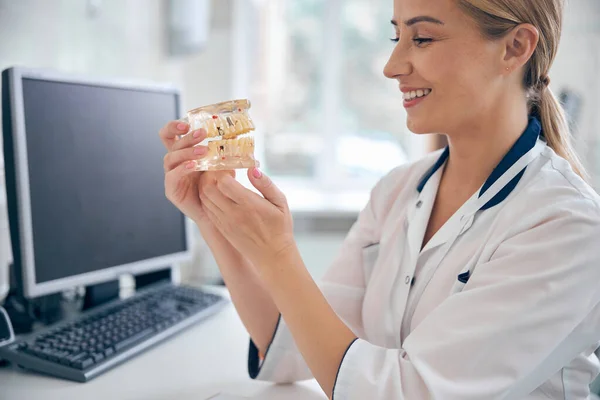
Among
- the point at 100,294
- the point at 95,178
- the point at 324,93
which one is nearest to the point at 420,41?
the point at 95,178

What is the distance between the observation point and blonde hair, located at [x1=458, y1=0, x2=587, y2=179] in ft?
3.12

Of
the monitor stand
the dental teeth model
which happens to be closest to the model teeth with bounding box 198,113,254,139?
the dental teeth model

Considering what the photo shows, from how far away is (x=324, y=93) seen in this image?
10.8ft

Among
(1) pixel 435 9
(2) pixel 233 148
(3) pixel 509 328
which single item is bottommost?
(3) pixel 509 328

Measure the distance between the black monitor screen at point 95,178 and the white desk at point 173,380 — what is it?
0.22 meters

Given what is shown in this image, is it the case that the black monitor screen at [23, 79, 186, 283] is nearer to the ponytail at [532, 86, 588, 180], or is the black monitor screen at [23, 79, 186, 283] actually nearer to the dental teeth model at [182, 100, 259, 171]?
the dental teeth model at [182, 100, 259, 171]

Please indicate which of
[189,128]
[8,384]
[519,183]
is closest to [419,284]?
[519,183]

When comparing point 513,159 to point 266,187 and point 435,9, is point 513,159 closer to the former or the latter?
point 435,9

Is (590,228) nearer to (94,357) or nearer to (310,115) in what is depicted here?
(94,357)

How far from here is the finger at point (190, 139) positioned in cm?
97

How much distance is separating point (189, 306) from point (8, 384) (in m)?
0.45

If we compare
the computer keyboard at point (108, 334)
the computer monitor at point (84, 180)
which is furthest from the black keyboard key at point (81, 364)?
the computer monitor at point (84, 180)

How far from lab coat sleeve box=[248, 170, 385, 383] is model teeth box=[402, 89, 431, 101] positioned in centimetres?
25

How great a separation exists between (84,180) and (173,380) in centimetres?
47
